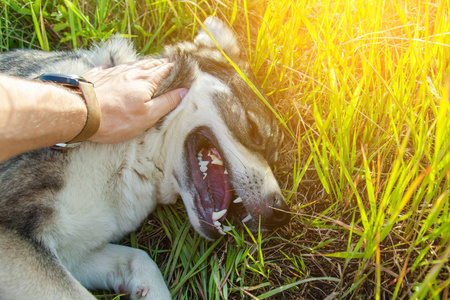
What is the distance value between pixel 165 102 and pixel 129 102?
0.73 ft

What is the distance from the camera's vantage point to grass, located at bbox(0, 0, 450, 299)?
1840 millimetres

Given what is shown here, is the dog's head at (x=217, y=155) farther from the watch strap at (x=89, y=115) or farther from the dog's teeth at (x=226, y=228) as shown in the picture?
the watch strap at (x=89, y=115)

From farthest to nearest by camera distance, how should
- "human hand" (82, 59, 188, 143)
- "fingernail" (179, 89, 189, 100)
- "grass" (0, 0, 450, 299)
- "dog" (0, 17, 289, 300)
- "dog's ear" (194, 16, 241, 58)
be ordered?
"dog's ear" (194, 16, 241, 58)
"fingernail" (179, 89, 189, 100)
"human hand" (82, 59, 188, 143)
"dog" (0, 17, 289, 300)
"grass" (0, 0, 450, 299)

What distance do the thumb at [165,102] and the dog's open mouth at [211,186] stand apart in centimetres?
24

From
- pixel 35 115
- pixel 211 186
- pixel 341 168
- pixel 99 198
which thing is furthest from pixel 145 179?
pixel 341 168

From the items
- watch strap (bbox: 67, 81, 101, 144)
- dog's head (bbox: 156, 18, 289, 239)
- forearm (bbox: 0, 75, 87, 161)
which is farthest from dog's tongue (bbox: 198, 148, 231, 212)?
forearm (bbox: 0, 75, 87, 161)

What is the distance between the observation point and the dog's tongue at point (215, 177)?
8.16ft

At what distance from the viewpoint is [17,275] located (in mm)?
1865

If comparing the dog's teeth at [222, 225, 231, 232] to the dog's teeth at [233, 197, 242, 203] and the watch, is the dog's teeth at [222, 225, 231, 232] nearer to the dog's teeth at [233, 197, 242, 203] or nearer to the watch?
the dog's teeth at [233, 197, 242, 203]

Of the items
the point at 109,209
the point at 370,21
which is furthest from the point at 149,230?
the point at 370,21

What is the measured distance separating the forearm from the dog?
0.75 ft

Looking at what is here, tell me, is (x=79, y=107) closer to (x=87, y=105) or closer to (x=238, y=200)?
(x=87, y=105)

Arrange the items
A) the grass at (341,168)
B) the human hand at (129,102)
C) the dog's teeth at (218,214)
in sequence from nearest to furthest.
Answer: the grass at (341,168) → the human hand at (129,102) → the dog's teeth at (218,214)

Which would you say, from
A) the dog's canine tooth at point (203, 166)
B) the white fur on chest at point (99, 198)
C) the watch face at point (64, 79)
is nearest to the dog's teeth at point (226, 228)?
the dog's canine tooth at point (203, 166)
